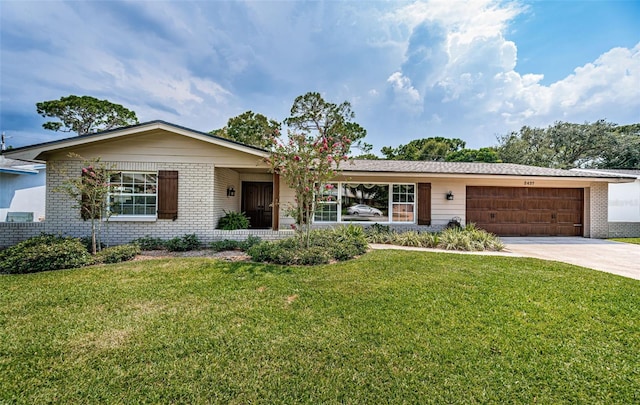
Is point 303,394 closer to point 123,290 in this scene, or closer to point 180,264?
point 123,290

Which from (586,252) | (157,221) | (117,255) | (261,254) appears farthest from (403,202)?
(117,255)

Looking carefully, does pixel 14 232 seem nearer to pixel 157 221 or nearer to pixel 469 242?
pixel 157 221

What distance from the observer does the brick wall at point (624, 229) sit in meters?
10.9

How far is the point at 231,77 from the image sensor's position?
1225 centimetres

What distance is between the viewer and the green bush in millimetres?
6035

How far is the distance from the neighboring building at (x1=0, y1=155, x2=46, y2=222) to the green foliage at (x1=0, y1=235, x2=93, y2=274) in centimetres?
671

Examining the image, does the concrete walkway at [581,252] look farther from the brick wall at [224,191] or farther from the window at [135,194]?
the window at [135,194]

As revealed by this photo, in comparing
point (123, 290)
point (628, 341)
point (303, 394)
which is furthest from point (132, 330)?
point (628, 341)

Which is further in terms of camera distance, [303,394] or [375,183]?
[375,183]

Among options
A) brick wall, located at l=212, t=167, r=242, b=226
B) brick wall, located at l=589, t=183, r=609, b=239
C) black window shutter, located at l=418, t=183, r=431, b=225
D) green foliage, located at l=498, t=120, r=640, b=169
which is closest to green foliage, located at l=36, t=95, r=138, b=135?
brick wall, located at l=212, t=167, r=242, b=226

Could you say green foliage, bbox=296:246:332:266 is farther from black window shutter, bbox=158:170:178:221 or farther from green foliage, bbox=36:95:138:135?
green foliage, bbox=36:95:138:135

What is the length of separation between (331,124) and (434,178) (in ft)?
Answer: 50.6

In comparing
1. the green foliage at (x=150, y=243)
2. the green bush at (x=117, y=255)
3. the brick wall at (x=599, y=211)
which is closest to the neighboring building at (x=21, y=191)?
the green foliage at (x=150, y=243)

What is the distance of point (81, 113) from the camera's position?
23.3 meters
